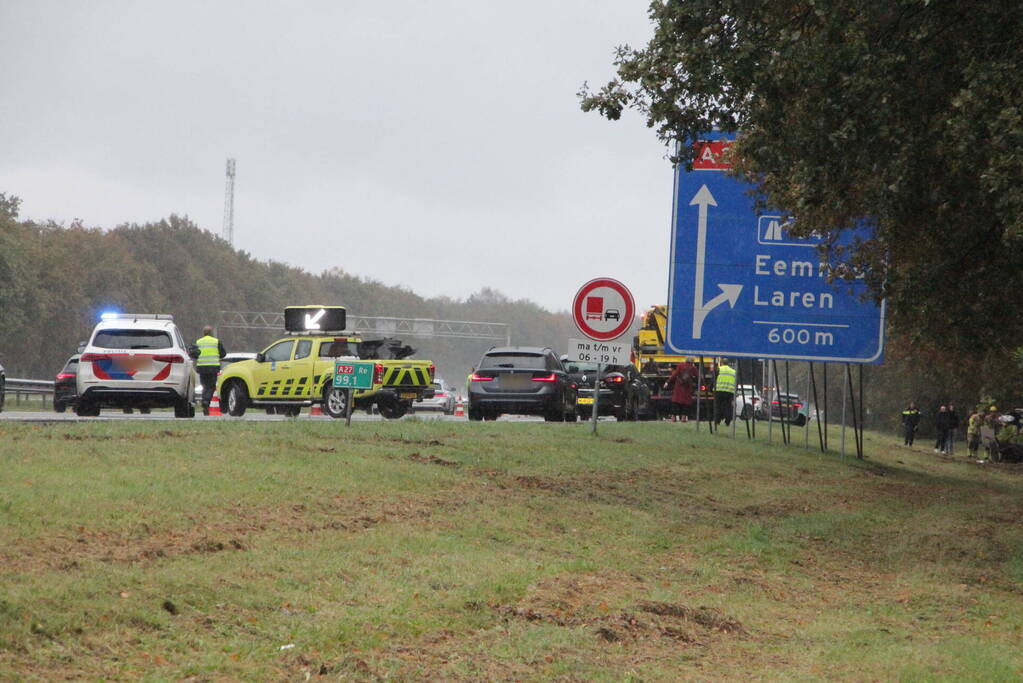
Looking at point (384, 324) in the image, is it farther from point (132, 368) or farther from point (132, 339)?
point (132, 368)

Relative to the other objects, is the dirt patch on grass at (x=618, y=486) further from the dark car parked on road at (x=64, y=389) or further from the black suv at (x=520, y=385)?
the dark car parked on road at (x=64, y=389)

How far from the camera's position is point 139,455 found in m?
12.0

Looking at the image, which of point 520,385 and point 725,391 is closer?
point 520,385

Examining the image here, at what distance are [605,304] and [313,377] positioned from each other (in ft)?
32.1

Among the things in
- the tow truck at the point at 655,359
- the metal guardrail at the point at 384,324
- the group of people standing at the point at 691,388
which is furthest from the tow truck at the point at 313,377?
the metal guardrail at the point at 384,324

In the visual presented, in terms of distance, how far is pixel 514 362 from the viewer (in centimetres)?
2683

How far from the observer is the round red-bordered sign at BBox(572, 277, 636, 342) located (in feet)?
61.5

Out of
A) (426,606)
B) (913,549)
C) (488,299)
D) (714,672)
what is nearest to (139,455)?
(426,606)

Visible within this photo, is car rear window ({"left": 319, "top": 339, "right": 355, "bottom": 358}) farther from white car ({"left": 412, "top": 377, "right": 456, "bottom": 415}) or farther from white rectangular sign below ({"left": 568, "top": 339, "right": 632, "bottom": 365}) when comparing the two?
white car ({"left": 412, "top": 377, "right": 456, "bottom": 415})

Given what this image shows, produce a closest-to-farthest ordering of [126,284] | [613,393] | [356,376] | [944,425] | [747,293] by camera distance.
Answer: [356,376]
[747,293]
[613,393]
[944,425]
[126,284]

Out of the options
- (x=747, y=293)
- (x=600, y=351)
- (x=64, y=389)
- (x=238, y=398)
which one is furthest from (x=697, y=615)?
(x=64, y=389)

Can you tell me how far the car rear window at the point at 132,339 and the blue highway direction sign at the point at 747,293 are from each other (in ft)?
26.1

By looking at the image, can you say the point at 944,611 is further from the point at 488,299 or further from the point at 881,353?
the point at 488,299

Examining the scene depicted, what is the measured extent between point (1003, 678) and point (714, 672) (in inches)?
60.6
